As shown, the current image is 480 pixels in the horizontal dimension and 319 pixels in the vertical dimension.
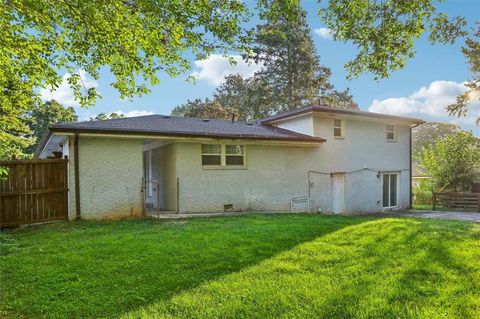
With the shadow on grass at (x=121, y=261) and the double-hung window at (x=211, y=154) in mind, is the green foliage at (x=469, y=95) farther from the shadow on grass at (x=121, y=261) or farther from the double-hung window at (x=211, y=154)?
the shadow on grass at (x=121, y=261)

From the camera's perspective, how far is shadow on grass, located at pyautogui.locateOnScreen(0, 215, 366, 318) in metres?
3.89

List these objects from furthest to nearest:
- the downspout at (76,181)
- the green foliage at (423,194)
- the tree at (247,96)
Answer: the tree at (247,96), the green foliage at (423,194), the downspout at (76,181)

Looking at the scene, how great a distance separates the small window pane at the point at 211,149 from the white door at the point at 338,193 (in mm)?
6210

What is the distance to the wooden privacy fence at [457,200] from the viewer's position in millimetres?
17359

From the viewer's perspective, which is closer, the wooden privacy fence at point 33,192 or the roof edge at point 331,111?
the wooden privacy fence at point 33,192

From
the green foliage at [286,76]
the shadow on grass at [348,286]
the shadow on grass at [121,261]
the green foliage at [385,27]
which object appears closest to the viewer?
the shadow on grass at [348,286]

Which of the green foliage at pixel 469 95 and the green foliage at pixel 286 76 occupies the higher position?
the green foliage at pixel 286 76

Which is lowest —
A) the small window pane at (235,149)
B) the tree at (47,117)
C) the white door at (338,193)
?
the white door at (338,193)

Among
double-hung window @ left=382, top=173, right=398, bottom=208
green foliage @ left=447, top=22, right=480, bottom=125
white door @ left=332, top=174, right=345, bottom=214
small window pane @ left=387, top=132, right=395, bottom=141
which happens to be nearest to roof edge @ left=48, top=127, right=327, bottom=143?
white door @ left=332, top=174, right=345, bottom=214

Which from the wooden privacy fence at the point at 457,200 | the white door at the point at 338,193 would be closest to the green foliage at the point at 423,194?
the wooden privacy fence at the point at 457,200

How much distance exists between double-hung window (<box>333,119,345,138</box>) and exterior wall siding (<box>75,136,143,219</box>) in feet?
30.2

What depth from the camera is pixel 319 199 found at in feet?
48.5

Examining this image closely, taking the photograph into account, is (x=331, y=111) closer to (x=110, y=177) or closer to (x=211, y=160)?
(x=211, y=160)

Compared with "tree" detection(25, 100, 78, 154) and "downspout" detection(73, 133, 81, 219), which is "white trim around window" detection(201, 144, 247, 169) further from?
"tree" detection(25, 100, 78, 154)
